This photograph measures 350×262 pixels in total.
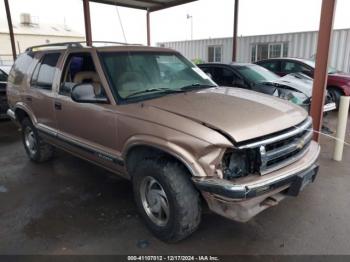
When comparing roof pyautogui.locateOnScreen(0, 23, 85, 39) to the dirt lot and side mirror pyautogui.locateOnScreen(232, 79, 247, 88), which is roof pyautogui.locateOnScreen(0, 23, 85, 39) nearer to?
side mirror pyautogui.locateOnScreen(232, 79, 247, 88)

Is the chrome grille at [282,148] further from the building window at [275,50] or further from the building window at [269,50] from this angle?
the building window at [275,50]

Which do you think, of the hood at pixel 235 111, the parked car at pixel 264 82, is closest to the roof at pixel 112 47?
the hood at pixel 235 111

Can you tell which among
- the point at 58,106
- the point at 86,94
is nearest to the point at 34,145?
the point at 58,106

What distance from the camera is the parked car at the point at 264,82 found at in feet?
19.7

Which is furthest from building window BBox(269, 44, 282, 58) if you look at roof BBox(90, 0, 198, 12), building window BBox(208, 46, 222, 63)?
roof BBox(90, 0, 198, 12)

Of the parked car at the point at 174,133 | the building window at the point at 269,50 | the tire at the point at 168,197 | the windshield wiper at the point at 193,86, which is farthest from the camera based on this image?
the building window at the point at 269,50

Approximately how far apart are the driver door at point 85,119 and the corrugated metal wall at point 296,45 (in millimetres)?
11248

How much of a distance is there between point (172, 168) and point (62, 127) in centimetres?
213

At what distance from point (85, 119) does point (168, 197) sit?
1536mm

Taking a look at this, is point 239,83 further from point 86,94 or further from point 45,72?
point 86,94

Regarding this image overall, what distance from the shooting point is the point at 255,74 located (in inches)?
265

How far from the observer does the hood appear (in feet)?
7.93

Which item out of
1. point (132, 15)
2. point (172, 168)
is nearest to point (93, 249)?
point (172, 168)

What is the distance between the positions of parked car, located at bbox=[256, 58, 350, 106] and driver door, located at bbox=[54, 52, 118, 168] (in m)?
7.23
